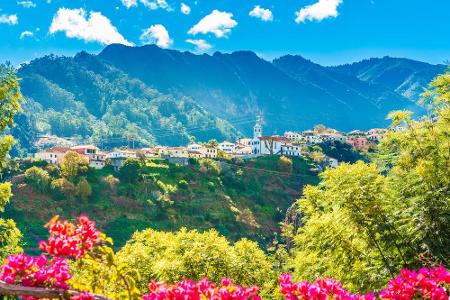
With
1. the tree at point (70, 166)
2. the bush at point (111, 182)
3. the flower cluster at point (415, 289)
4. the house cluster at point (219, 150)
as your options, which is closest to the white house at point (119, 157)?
the house cluster at point (219, 150)

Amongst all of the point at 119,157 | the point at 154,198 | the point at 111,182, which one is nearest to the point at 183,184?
the point at 154,198

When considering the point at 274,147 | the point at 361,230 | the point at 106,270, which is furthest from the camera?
the point at 274,147

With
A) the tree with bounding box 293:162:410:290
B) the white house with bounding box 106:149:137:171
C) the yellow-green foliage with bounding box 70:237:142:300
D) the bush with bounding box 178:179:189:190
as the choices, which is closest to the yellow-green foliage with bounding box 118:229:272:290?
the tree with bounding box 293:162:410:290

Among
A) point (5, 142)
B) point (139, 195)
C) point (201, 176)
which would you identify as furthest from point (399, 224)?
point (201, 176)

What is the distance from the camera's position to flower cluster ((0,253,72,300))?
4781mm

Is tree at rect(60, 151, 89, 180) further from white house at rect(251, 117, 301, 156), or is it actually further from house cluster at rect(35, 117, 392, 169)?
white house at rect(251, 117, 301, 156)

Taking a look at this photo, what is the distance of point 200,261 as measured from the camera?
27.0 meters

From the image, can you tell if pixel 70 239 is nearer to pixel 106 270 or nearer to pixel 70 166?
pixel 106 270

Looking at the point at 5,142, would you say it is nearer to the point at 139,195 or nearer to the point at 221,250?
the point at 221,250

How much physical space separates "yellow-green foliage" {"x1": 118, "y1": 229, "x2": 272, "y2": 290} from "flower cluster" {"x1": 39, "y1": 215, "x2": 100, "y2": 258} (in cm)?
2058

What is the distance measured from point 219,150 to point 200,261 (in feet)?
351

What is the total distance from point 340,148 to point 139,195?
7566 centimetres

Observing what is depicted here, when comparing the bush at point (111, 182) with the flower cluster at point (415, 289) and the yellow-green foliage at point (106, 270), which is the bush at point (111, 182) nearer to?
the yellow-green foliage at point (106, 270)

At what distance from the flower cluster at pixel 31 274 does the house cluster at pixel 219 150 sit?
101142mm
